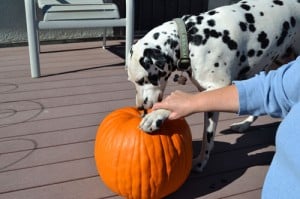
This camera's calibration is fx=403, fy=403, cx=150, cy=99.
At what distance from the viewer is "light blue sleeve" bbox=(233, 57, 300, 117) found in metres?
1.31

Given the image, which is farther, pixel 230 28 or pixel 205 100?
pixel 230 28

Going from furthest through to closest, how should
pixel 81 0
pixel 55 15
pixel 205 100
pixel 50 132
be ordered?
pixel 81 0
pixel 55 15
pixel 50 132
pixel 205 100

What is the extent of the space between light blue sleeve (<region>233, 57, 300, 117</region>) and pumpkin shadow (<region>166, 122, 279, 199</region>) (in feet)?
3.84

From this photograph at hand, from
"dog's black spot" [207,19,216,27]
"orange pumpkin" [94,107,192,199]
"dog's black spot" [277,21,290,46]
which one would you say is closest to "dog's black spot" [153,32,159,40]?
"dog's black spot" [207,19,216,27]

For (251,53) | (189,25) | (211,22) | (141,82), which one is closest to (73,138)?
(141,82)

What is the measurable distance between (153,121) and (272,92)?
0.83 m

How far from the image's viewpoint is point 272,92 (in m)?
1.36

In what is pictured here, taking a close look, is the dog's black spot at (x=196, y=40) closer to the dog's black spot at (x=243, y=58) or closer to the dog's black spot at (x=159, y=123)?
the dog's black spot at (x=243, y=58)

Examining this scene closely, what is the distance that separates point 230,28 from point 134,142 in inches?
38.5

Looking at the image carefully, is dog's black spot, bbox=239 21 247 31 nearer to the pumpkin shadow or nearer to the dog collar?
the dog collar

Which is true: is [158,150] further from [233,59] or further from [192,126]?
[192,126]

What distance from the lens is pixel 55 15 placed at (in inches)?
169

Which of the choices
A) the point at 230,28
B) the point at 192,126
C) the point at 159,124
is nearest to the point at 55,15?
the point at 192,126

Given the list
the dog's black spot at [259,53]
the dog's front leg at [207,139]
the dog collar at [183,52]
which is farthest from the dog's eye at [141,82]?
the dog's black spot at [259,53]
